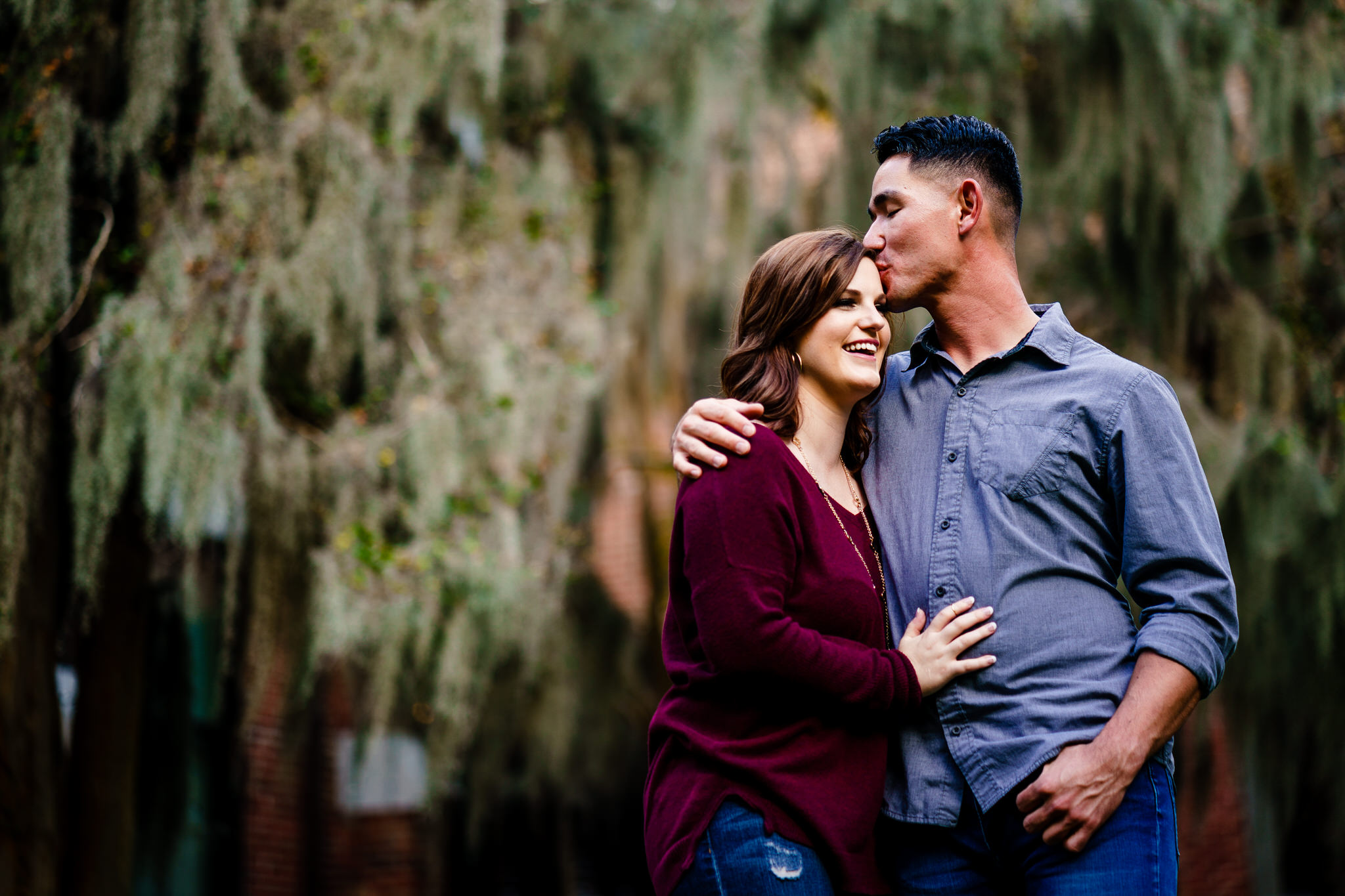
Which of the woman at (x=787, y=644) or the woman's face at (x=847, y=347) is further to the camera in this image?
the woman's face at (x=847, y=347)

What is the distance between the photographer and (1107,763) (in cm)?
172

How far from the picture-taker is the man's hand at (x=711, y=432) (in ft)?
6.04

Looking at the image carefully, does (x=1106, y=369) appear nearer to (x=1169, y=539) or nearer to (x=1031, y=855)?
(x=1169, y=539)

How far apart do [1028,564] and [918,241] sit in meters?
0.58

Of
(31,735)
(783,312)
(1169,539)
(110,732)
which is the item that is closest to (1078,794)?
(1169,539)

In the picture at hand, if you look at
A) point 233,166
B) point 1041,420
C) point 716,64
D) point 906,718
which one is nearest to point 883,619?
point 906,718

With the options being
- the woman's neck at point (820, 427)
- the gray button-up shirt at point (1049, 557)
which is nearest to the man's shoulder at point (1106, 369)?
the gray button-up shirt at point (1049, 557)

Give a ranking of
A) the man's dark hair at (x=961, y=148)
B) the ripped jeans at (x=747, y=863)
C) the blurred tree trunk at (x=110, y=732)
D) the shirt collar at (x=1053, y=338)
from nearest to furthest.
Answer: the ripped jeans at (x=747, y=863)
the shirt collar at (x=1053, y=338)
the man's dark hair at (x=961, y=148)
the blurred tree trunk at (x=110, y=732)

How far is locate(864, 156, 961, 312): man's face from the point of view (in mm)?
2084

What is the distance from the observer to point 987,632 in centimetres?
185

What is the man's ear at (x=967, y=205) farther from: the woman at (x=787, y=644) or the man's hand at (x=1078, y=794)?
the man's hand at (x=1078, y=794)

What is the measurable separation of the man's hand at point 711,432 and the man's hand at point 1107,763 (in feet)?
2.08

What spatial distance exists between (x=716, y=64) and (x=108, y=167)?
239 centimetres

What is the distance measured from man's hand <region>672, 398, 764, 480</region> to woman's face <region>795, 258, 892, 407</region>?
0.14 m
